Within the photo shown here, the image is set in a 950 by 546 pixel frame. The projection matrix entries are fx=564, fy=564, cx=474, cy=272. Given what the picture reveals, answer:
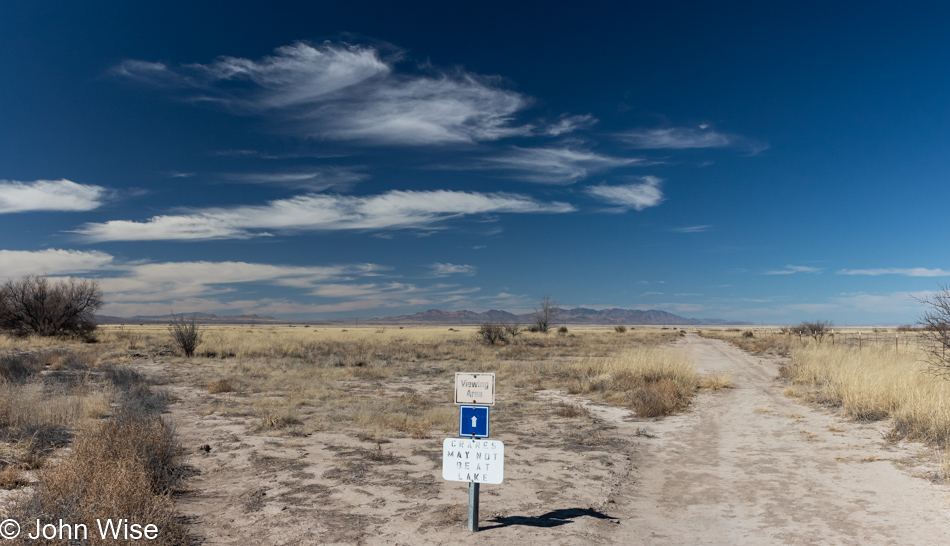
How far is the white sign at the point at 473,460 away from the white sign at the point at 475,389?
40 centimetres

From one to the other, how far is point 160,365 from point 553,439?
21160 mm

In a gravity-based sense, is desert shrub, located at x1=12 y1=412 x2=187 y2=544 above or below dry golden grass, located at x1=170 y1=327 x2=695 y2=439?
above

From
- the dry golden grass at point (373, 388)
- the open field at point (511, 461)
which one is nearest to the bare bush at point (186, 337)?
the dry golden grass at point (373, 388)

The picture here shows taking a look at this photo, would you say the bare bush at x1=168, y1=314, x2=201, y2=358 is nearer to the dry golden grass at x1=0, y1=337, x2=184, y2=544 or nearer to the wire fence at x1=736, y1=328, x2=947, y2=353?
the dry golden grass at x1=0, y1=337, x2=184, y2=544

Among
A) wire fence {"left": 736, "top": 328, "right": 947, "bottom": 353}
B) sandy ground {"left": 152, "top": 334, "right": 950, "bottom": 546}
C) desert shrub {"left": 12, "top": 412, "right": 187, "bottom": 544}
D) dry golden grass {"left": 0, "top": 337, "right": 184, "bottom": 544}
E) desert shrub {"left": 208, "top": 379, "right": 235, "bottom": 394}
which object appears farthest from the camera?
wire fence {"left": 736, "top": 328, "right": 947, "bottom": 353}

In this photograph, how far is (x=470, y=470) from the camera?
5.65m

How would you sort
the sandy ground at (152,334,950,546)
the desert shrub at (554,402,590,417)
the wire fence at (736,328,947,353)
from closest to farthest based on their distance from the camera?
the sandy ground at (152,334,950,546), the desert shrub at (554,402,590,417), the wire fence at (736,328,947,353)

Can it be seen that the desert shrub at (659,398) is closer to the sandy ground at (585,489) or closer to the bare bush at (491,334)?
the sandy ground at (585,489)

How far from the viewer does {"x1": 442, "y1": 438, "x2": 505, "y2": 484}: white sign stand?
5602mm

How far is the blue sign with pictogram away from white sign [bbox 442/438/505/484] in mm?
78

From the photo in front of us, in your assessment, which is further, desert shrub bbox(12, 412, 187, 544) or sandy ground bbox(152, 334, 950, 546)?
sandy ground bbox(152, 334, 950, 546)

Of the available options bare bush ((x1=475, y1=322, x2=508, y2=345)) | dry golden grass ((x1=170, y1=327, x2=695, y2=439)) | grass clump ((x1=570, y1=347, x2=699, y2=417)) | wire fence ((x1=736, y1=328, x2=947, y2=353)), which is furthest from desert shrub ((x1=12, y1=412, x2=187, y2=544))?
bare bush ((x1=475, y1=322, x2=508, y2=345))

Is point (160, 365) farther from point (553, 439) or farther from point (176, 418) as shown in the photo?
point (553, 439)

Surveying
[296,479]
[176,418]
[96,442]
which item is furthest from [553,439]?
[176,418]
